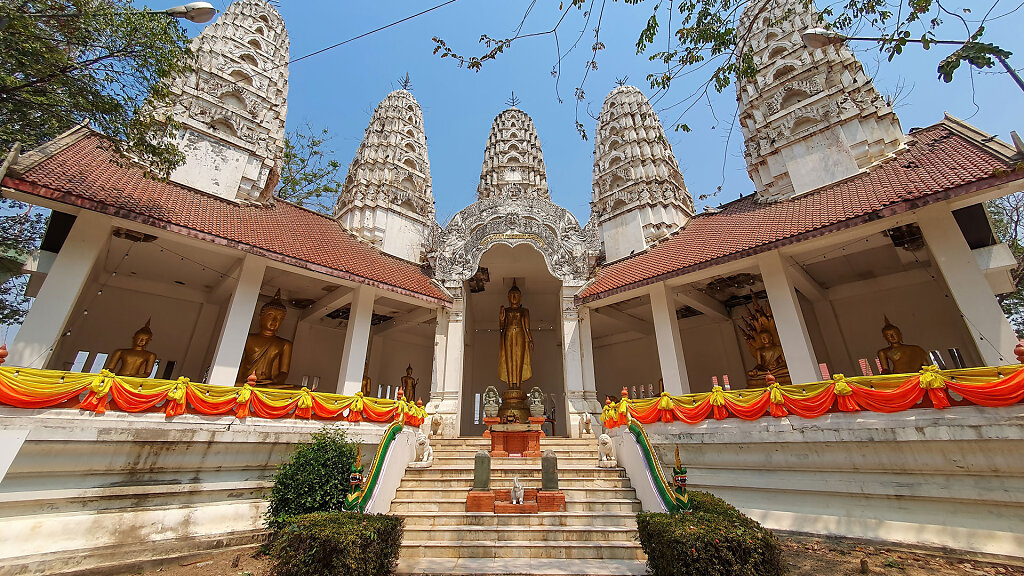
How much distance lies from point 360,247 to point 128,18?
7.12 metres

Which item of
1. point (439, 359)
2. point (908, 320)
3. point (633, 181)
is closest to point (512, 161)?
point (633, 181)

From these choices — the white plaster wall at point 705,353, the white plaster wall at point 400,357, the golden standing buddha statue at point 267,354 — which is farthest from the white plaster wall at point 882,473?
the white plaster wall at point 400,357

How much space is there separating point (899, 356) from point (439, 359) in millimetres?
10878

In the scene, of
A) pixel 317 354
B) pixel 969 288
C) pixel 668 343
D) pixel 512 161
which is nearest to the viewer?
pixel 969 288

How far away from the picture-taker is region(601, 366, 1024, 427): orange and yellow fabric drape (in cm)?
550

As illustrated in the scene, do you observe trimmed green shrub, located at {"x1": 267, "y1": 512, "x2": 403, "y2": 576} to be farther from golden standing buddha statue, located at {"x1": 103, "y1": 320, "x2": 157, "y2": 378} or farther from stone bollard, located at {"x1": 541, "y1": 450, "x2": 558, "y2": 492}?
golden standing buddha statue, located at {"x1": 103, "y1": 320, "x2": 157, "y2": 378}

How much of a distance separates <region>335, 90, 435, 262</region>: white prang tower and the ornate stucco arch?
22.4ft

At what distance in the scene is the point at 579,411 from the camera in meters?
11.0

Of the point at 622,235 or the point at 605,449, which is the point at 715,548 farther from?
the point at 622,235

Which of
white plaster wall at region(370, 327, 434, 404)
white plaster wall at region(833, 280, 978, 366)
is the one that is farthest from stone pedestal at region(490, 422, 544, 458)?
white plaster wall at region(833, 280, 978, 366)

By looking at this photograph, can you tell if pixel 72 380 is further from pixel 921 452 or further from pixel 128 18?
pixel 921 452

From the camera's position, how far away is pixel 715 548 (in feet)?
12.7

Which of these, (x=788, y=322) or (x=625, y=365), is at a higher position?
(x=625, y=365)

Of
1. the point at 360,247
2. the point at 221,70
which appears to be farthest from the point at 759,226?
the point at 221,70
